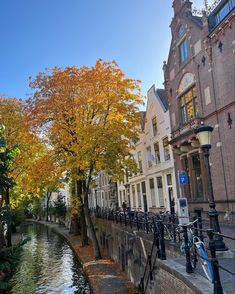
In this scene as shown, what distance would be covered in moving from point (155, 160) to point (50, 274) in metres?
12.8

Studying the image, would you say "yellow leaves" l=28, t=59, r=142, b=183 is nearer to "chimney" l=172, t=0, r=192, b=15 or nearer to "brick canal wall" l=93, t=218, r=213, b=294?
"brick canal wall" l=93, t=218, r=213, b=294

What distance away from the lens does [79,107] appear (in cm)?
1844

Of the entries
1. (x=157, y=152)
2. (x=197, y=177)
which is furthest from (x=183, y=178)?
(x=157, y=152)

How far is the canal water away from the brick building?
29.2 feet

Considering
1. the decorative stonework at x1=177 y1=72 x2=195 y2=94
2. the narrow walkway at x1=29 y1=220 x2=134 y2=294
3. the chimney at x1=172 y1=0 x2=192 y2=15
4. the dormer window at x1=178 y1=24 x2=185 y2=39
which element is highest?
the chimney at x1=172 y1=0 x2=192 y2=15

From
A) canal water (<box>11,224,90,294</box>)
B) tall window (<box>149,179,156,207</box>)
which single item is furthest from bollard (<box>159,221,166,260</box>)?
tall window (<box>149,179,156,207</box>)

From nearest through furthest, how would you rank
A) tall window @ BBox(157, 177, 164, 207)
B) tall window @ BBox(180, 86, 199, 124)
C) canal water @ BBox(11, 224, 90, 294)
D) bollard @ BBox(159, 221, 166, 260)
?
bollard @ BBox(159, 221, 166, 260), canal water @ BBox(11, 224, 90, 294), tall window @ BBox(180, 86, 199, 124), tall window @ BBox(157, 177, 164, 207)

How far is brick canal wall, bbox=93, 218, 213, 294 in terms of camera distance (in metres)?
6.05

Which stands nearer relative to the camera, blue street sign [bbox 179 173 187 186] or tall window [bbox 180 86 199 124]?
tall window [bbox 180 86 199 124]

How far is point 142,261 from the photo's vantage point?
38.7ft

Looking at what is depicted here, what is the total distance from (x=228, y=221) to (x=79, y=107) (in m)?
11.1

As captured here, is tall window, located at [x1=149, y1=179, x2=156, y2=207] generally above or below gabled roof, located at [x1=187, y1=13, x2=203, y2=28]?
below

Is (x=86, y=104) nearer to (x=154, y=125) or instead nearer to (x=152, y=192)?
(x=154, y=125)

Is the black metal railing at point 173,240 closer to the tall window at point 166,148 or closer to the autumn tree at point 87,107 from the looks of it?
the autumn tree at point 87,107
